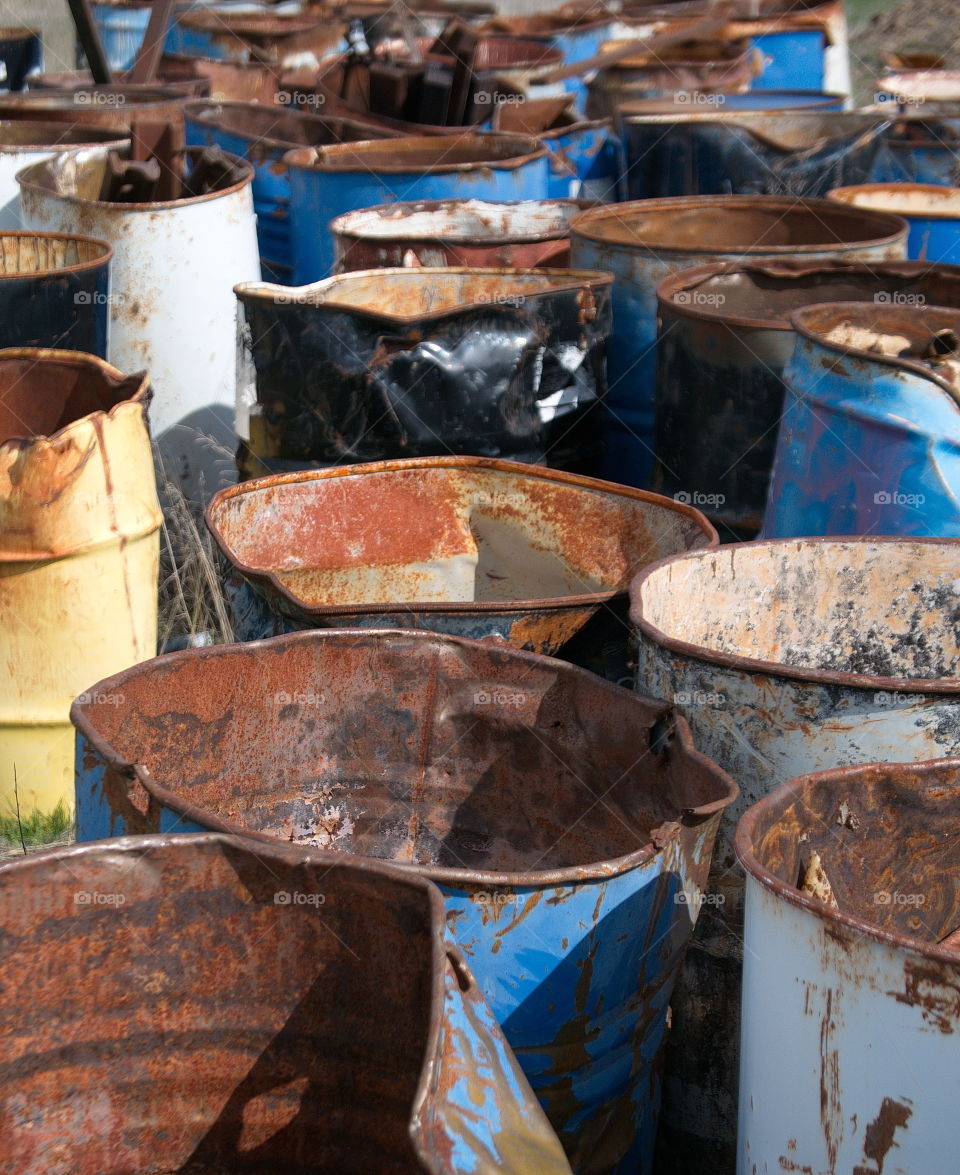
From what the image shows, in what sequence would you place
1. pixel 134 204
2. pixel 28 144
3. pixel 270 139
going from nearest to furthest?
pixel 134 204 → pixel 28 144 → pixel 270 139

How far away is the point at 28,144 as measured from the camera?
18.5ft

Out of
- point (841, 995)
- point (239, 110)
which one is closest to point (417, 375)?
point (841, 995)

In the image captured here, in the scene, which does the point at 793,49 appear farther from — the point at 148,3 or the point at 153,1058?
the point at 153,1058

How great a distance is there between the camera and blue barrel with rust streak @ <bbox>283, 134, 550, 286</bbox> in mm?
5234

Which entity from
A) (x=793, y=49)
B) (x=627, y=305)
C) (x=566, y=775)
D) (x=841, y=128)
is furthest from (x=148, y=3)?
(x=566, y=775)

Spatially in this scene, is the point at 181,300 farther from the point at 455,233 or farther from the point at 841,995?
the point at 841,995

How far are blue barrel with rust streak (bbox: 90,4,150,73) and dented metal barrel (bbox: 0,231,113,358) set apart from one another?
18.2ft

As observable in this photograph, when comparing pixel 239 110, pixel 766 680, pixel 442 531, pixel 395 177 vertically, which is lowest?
pixel 442 531

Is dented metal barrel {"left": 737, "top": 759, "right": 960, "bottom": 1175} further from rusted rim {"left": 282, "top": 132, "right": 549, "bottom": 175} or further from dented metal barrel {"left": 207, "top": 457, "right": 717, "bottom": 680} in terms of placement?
rusted rim {"left": 282, "top": 132, "right": 549, "bottom": 175}

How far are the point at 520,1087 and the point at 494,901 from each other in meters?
0.38

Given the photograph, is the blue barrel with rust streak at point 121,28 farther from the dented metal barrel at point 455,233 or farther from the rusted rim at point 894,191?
the rusted rim at point 894,191

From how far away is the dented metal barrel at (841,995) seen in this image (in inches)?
63.1

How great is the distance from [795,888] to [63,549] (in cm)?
206

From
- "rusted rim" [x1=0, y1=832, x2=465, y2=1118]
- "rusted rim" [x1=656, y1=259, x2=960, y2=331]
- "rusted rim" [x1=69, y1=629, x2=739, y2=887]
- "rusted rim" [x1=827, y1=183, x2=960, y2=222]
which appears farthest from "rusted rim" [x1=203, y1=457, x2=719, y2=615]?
"rusted rim" [x1=827, y1=183, x2=960, y2=222]
